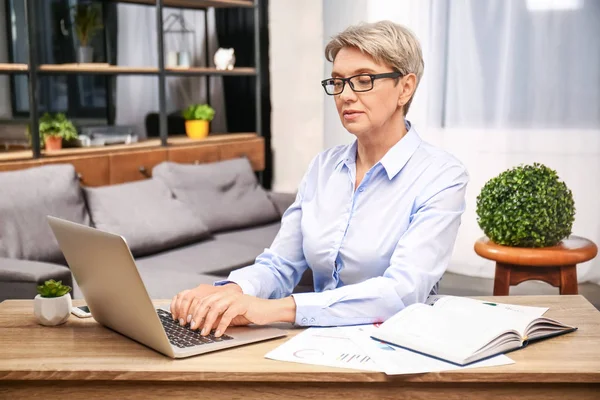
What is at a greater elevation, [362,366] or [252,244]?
[362,366]

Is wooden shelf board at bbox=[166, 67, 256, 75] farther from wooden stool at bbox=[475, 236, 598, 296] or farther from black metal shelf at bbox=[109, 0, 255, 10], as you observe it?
wooden stool at bbox=[475, 236, 598, 296]

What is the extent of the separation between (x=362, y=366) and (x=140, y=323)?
42cm

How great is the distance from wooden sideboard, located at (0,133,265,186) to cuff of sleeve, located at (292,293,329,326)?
2.49 metres

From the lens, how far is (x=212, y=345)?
1451 mm

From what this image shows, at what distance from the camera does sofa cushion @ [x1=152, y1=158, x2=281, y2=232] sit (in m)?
4.21

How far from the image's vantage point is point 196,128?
16.4 feet

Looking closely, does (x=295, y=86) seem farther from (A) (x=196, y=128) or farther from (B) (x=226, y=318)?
(B) (x=226, y=318)

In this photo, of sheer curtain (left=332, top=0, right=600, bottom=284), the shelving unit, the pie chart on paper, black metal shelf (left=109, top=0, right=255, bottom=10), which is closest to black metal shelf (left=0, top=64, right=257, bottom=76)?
the shelving unit

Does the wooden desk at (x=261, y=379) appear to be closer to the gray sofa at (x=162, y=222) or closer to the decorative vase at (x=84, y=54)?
the gray sofa at (x=162, y=222)

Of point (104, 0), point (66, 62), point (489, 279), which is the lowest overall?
point (489, 279)

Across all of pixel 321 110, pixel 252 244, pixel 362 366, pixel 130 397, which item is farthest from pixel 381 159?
pixel 321 110

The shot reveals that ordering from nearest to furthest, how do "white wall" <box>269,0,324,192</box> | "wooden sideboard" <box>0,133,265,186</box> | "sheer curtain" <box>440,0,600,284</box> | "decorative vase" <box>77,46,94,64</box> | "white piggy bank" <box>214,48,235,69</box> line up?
"wooden sideboard" <box>0,133,265,186</box> < "decorative vase" <box>77,46,94,64</box> < "sheer curtain" <box>440,0,600,284</box> < "white piggy bank" <box>214,48,235,69</box> < "white wall" <box>269,0,324,192</box>

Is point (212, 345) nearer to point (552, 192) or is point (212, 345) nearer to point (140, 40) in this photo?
point (552, 192)

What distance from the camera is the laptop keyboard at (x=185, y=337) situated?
1.47 metres
